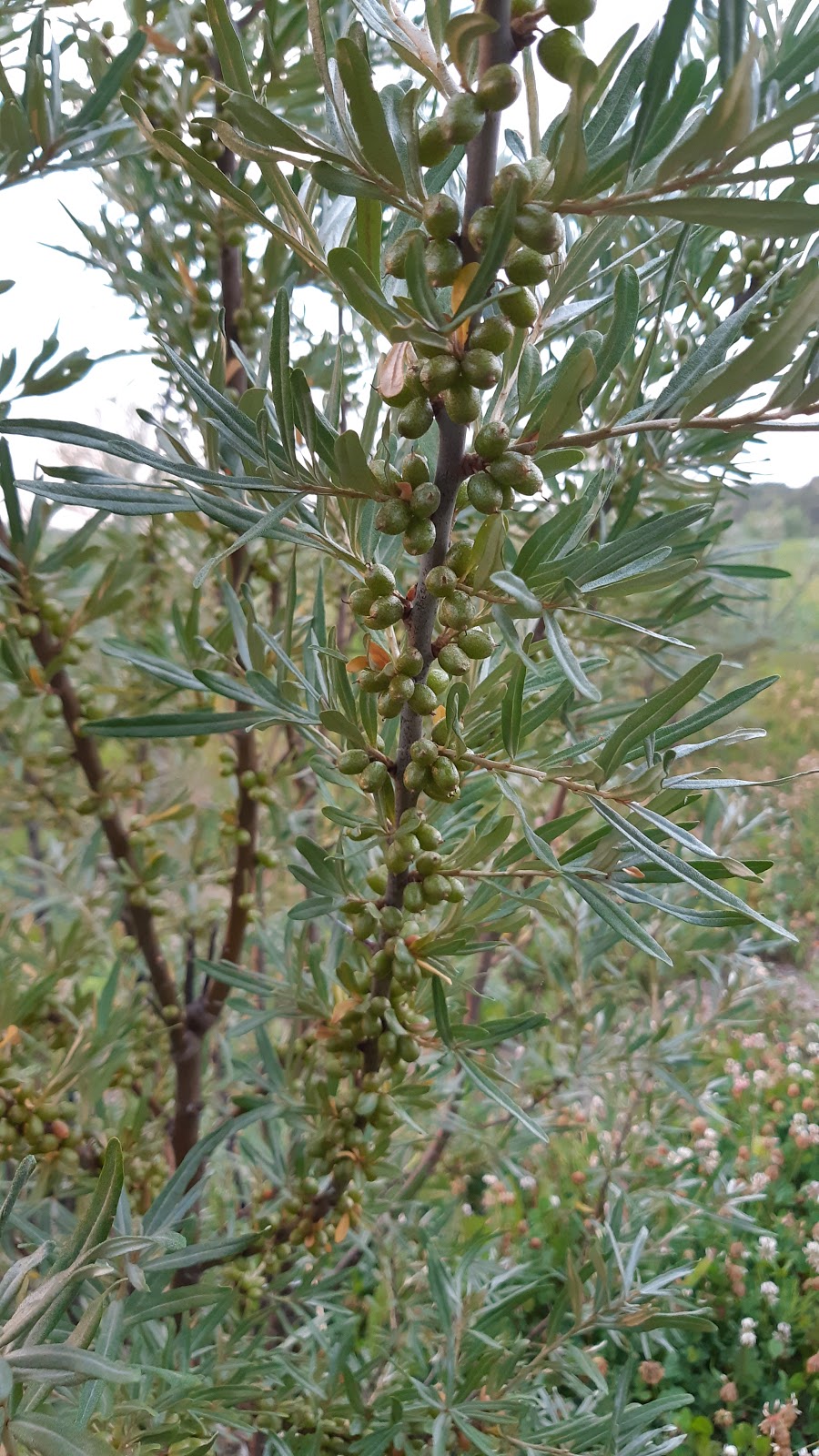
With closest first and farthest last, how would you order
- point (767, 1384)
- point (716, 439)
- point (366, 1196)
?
point (716, 439) → point (366, 1196) → point (767, 1384)

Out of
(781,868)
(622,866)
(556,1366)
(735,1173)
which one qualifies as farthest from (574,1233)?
(781,868)

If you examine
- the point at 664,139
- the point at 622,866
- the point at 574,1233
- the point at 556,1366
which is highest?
the point at 664,139

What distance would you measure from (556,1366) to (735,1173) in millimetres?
927

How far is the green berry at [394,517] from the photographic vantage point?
292mm

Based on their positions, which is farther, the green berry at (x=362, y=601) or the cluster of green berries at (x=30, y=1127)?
the cluster of green berries at (x=30, y=1127)

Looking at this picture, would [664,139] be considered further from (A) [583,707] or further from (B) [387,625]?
(A) [583,707]

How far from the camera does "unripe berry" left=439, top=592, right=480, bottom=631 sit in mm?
303

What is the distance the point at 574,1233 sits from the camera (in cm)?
105

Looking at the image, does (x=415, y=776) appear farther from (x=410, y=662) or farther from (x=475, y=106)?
(x=475, y=106)

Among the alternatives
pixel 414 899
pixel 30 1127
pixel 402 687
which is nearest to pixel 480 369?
pixel 402 687

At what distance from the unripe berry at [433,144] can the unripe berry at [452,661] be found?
0.52 feet

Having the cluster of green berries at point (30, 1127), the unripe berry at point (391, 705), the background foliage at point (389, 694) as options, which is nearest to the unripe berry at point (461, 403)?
the background foliage at point (389, 694)

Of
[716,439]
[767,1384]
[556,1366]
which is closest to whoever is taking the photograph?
[716,439]

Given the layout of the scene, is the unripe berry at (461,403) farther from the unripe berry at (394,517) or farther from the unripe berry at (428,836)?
the unripe berry at (428,836)
